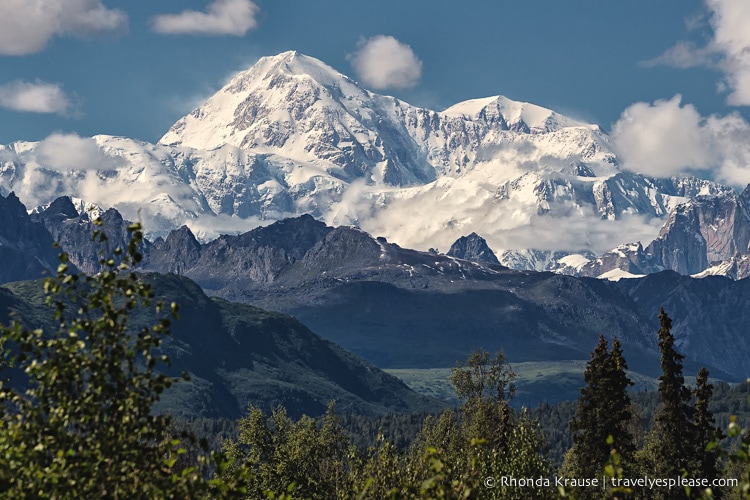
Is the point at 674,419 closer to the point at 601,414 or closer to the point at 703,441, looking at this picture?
the point at 703,441

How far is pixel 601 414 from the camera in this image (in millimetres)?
127188

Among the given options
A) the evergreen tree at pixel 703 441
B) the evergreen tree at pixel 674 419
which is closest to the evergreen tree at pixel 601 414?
the evergreen tree at pixel 674 419

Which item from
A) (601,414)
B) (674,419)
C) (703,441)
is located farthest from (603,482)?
(703,441)

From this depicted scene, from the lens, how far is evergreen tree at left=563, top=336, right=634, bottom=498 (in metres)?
127

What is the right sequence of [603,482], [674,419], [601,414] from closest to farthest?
[603,482] → [674,419] → [601,414]

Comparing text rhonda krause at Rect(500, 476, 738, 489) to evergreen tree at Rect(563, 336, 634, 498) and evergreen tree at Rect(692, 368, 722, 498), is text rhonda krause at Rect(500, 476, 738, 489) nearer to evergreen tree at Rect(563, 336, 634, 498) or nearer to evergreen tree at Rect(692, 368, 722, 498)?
evergreen tree at Rect(692, 368, 722, 498)

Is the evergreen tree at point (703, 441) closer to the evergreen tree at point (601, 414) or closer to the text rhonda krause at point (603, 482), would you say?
the text rhonda krause at point (603, 482)

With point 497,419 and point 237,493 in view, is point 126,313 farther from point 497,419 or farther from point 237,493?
point 497,419

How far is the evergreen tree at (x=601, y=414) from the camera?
4993 inches

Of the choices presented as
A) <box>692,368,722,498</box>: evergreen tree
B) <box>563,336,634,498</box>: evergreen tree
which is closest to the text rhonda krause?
<box>692,368,722,498</box>: evergreen tree

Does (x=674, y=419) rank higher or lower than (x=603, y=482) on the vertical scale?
higher

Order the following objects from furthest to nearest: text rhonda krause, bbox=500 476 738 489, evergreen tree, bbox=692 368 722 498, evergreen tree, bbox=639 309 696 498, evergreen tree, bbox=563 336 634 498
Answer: evergreen tree, bbox=563 336 634 498, evergreen tree, bbox=639 309 696 498, evergreen tree, bbox=692 368 722 498, text rhonda krause, bbox=500 476 738 489

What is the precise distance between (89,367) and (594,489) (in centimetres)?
8844

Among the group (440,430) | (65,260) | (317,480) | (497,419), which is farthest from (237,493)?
(440,430)
